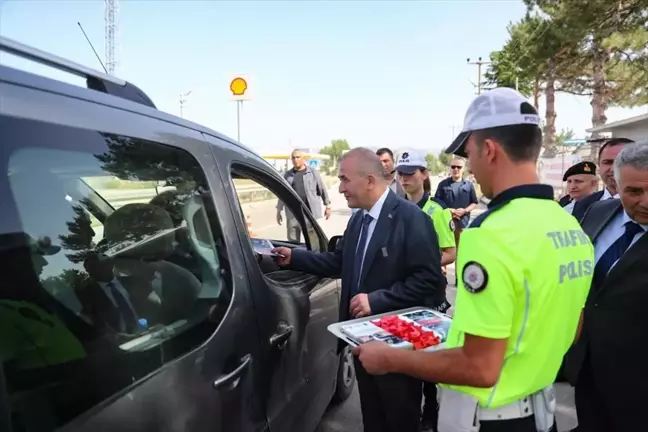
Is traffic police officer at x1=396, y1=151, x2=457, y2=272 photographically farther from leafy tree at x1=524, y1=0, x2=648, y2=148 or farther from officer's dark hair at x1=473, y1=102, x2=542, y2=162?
leafy tree at x1=524, y1=0, x2=648, y2=148

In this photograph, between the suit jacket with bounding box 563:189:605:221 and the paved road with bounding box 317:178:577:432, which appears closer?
the paved road with bounding box 317:178:577:432

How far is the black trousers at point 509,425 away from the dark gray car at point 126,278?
0.78 meters

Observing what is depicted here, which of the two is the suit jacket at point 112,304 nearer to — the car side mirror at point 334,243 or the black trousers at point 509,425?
the black trousers at point 509,425

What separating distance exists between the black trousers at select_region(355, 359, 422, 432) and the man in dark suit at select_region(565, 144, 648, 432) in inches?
27.2

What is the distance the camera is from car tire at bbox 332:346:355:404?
3254 millimetres

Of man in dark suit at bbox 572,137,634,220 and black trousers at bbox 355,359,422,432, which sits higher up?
man in dark suit at bbox 572,137,634,220

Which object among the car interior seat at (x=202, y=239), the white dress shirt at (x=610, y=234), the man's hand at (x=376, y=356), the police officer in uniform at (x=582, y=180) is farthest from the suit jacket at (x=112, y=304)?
the police officer in uniform at (x=582, y=180)

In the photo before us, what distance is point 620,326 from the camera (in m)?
1.90

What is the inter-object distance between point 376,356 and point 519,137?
0.80 meters

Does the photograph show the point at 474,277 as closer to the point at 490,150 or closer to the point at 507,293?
the point at 507,293

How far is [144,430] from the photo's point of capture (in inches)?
48.3

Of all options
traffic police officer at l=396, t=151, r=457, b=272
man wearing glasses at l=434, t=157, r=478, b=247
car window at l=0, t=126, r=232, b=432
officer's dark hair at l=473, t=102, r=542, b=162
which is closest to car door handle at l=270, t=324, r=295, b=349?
car window at l=0, t=126, r=232, b=432

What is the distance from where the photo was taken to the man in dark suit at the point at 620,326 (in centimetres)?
187

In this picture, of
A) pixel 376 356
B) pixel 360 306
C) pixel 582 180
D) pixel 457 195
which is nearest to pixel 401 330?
pixel 376 356
